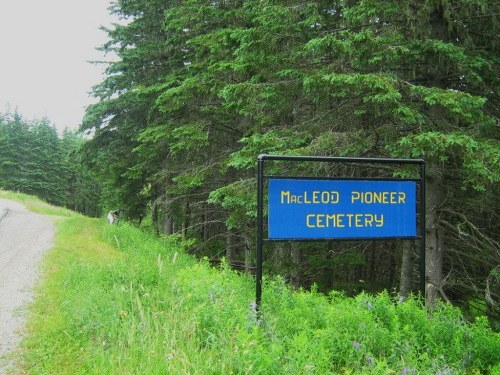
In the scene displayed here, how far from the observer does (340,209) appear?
15.8 ft

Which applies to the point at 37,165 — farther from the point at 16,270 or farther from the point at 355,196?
the point at 355,196

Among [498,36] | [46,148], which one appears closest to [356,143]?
[498,36]

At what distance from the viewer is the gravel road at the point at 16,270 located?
500 centimetres

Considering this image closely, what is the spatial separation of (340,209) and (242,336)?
1.99 meters

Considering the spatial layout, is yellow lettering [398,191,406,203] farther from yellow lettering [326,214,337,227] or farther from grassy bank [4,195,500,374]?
grassy bank [4,195,500,374]

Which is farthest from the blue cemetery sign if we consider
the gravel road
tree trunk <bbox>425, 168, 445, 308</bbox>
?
the gravel road

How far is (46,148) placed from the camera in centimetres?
5412

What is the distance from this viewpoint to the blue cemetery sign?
4617mm

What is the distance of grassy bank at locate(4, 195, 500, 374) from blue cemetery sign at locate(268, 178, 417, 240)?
835 millimetres

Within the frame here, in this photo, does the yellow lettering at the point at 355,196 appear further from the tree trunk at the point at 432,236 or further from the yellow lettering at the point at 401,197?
the tree trunk at the point at 432,236

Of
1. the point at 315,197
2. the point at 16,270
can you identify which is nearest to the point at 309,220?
the point at 315,197

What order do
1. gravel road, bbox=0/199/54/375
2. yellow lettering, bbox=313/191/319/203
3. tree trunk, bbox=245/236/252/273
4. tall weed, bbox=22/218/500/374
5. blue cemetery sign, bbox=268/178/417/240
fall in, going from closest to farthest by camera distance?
1. tall weed, bbox=22/218/500/374
2. blue cemetery sign, bbox=268/178/417/240
3. yellow lettering, bbox=313/191/319/203
4. gravel road, bbox=0/199/54/375
5. tree trunk, bbox=245/236/252/273

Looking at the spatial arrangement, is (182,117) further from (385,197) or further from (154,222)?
(385,197)

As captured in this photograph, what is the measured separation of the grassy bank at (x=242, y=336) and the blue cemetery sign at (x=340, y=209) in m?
0.83
